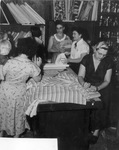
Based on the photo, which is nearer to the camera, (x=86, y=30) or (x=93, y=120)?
(x=86, y=30)

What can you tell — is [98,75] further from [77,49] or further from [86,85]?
[77,49]

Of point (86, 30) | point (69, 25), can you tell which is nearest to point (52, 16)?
point (69, 25)

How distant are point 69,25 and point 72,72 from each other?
0.32 meters

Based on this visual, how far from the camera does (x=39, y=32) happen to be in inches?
61.3

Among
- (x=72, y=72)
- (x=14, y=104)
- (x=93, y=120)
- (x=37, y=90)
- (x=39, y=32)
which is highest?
(x=39, y=32)

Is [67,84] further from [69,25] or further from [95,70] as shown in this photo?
[69,25]

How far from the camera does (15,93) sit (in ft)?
5.35

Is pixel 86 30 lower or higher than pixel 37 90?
higher

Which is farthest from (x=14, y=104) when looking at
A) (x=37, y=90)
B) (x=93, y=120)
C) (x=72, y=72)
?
(x=93, y=120)

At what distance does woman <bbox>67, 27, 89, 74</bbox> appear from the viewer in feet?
5.15

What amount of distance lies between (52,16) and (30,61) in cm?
33

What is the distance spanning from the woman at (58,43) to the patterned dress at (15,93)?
0.52 ft

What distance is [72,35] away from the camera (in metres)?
1.57

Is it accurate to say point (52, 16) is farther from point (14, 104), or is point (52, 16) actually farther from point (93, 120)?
point (93, 120)
